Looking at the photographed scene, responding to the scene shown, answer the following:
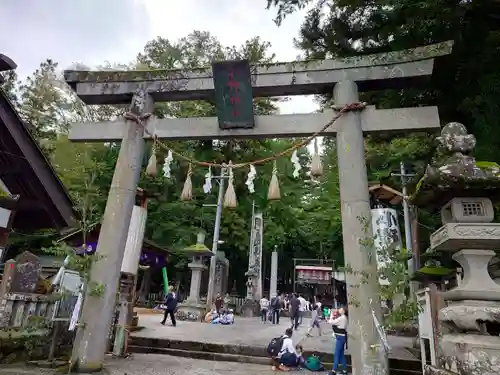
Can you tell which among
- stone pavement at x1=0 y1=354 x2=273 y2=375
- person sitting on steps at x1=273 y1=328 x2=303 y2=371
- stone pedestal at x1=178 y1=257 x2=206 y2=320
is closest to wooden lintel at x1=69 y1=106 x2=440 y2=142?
stone pavement at x1=0 y1=354 x2=273 y2=375

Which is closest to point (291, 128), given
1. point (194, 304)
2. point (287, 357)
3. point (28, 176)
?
point (287, 357)

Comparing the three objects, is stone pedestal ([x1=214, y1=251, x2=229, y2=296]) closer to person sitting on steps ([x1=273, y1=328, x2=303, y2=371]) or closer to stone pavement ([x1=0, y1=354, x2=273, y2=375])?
stone pavement ([x1=0, y1=354, x2=273, y2=375])

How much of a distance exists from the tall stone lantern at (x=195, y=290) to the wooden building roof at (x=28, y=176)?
10312 mm

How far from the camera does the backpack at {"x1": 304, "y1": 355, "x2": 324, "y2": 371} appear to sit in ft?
27.5

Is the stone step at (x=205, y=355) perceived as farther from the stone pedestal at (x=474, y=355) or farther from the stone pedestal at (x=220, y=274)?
the stone pedestal at (x=220, y=274)

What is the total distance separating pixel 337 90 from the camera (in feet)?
23.2

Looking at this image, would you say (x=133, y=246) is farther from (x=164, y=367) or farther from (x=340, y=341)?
(x=340, y=341)

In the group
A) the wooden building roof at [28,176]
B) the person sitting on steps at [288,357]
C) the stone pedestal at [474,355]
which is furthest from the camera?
the person sitting on steps at [288,357]

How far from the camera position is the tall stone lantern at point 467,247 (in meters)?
4.23

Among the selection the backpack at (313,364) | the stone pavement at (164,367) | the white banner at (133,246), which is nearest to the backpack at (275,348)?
the stone pavement at (164,367)

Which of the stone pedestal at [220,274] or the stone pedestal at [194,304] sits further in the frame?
the stone pedestal at [220,274]

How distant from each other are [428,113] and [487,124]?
3.45ft

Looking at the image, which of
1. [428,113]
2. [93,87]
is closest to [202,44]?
[93,87]

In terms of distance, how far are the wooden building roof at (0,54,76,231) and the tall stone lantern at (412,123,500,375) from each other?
7.77 m
